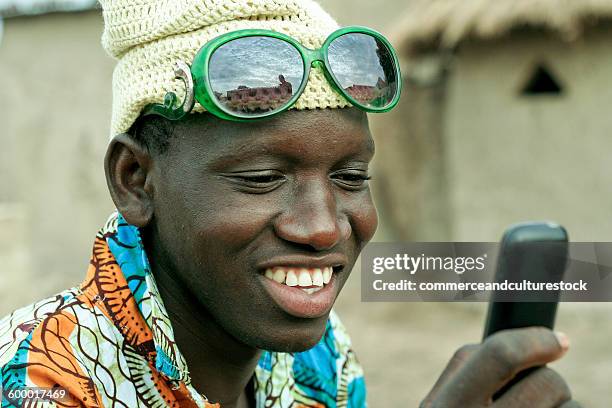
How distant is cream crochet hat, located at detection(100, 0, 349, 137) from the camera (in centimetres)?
148

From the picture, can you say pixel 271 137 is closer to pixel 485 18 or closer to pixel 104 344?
pixel 104 344

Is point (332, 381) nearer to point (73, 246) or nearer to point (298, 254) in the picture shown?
point (298, 254)

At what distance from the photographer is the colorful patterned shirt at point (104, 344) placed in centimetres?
142

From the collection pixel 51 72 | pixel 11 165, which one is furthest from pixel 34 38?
pixel 11 165

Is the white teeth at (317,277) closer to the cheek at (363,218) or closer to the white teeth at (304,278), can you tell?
the white teeth at (304,278)

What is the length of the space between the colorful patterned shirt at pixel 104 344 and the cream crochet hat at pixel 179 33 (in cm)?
29

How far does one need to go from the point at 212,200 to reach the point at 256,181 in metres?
0.09

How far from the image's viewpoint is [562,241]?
52.2 inches

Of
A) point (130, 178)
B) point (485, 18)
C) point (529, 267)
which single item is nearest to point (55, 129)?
point (485, 18)

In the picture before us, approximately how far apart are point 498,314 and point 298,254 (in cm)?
36

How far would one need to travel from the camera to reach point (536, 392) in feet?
3.83

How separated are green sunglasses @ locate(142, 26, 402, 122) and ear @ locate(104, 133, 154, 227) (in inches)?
3.4

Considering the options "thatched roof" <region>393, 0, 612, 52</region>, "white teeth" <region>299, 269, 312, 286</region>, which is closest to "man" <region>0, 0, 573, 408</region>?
"white teeth" <region>299, 269, 312, 286</region>

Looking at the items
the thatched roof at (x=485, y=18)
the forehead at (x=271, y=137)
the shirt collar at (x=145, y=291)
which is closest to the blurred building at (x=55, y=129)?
the thatched roof at (x=485, y=18)
